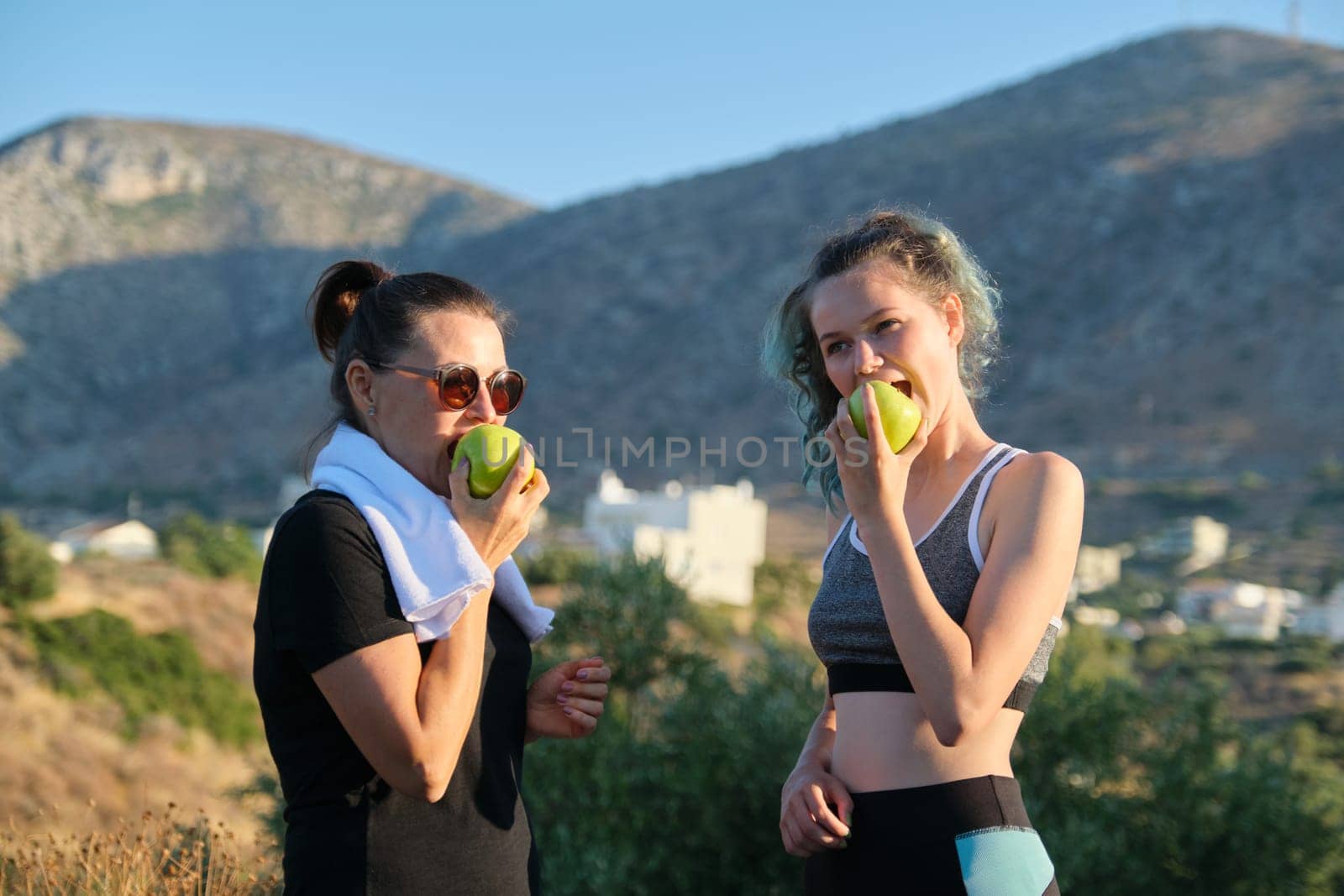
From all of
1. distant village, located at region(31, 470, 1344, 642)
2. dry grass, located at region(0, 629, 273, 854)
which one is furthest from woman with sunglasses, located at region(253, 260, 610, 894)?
distant village, located at region(31, 470, 1344, 642)

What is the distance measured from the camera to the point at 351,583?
1867 millimetres

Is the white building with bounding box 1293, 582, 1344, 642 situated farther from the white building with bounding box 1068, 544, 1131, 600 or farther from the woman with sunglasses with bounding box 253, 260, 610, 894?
the woman with sunglasses with bounding box 253, 260, 610, 894

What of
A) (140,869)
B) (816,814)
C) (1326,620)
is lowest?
(1326,620)

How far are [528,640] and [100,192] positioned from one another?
8503cm

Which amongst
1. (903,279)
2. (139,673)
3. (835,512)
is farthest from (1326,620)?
(903,279)

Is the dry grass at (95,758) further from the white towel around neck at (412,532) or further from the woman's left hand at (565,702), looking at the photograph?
the white towel around neck at (412,532)

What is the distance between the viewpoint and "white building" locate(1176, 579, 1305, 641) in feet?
121

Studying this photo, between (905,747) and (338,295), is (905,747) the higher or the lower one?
the lower one

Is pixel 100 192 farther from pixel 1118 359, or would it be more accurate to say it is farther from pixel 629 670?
pixel 629 670

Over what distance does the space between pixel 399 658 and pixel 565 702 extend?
1.97ft

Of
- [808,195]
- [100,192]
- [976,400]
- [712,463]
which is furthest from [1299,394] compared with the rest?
[100,192]

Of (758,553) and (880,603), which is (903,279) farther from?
(758,553)

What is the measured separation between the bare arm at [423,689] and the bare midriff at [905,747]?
68 centimetres

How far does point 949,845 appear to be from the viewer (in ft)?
6.27
